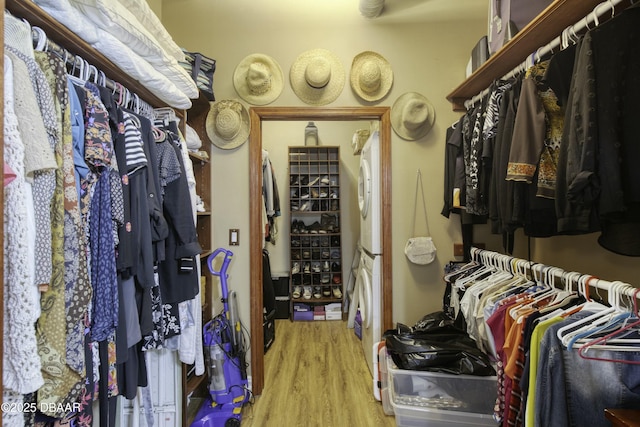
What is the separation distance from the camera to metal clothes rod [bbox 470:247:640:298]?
3.29 feet

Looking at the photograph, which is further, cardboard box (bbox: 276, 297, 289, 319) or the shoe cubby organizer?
the shoe cubby organizer

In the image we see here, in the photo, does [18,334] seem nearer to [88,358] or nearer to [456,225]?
[88,358]

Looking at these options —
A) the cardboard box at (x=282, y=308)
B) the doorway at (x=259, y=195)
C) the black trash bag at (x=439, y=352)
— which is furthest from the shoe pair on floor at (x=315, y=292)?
the black trash bag at (x=439, y=352)

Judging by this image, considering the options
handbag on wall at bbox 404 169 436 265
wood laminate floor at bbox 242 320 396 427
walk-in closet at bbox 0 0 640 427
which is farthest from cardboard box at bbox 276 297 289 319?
handbag on wall at bbox 404 169 436 265

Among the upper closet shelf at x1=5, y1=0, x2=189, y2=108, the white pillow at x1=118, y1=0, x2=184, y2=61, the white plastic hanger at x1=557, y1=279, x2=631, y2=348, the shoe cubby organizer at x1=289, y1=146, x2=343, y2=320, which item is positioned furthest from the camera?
the shoe cubby organizer at x1=289, y1=146, x2=343, y2=320

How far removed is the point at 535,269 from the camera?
4.47 ft

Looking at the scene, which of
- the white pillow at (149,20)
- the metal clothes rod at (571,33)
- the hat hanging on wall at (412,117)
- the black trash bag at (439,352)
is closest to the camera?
the metal clothes rod at (571,33)

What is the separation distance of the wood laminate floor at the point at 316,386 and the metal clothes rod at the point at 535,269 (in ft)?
3.78

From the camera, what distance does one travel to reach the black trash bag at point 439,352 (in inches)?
57.3

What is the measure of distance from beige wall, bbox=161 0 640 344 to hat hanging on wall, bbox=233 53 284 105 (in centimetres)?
5

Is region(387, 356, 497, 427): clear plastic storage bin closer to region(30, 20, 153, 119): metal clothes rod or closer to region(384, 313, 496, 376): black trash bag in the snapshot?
region(384, 313, 496, 376): black trash bag

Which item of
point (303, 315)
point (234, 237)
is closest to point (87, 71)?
point (234, 237)

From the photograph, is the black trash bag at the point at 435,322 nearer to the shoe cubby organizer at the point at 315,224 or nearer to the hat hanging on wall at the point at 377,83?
the hat hanging on wall at the point at 377,83

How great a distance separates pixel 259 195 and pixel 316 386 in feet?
4.84
